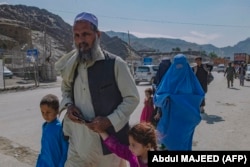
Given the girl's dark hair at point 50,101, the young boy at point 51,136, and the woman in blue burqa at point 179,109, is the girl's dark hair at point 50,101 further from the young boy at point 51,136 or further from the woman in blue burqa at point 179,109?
the woman in blue burqa at point 179,109

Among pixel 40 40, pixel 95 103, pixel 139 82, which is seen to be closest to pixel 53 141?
pixel 95 103

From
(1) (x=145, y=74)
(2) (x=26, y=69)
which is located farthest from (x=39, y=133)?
(2) (x=26, y=69)

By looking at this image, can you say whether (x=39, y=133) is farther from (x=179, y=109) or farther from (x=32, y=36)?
(x=32, y=36)

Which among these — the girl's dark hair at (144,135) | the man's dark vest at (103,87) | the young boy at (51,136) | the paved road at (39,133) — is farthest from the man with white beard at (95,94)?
the paved road at (39,133)

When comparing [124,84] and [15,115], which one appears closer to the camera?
[124,84]

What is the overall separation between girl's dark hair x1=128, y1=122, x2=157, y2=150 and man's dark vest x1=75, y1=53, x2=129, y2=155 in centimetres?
25

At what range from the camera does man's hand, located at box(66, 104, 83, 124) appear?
287 cm

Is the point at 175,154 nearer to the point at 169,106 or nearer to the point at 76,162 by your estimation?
the point at 76,162

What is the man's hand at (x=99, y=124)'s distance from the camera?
9.19 feet

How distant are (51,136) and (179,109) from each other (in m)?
1.62

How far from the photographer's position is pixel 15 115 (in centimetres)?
1127

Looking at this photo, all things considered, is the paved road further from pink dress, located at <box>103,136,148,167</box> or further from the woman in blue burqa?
pink dress, located at <box>103,136,148,167</box>

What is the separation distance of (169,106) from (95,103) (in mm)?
1836

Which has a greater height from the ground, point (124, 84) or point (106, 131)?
point (124, 84)
